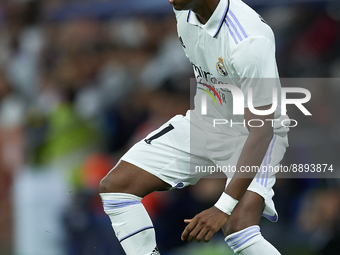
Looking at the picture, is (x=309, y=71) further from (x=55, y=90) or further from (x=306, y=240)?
(x=55, y=90)

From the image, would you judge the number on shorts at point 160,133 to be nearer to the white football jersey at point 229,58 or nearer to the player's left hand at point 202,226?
the white football jersey at point 229,58

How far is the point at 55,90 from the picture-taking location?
16.6 ft

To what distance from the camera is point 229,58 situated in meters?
2.55

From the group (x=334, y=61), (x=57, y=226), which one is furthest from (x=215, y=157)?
Result: (x=57, y=226)

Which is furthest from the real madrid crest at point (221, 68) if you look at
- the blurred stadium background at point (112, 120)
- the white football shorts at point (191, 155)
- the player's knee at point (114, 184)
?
the blurred stadium background at point (112, 120)

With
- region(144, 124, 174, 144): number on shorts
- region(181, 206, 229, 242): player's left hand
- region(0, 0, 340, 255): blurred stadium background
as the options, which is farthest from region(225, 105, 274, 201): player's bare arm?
region(0, 0, 340, 255): blurred stadium background

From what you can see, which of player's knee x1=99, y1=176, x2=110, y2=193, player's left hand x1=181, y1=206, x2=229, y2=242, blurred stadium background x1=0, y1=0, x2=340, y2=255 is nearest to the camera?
player's left hand x1=181, y1=206, x2=229, y2=242

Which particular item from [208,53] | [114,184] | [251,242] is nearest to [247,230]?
[251,242]

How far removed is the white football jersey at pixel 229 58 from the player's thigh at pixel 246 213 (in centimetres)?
42

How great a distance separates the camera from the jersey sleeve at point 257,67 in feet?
7.93

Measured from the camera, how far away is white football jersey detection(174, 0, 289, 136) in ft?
7.99

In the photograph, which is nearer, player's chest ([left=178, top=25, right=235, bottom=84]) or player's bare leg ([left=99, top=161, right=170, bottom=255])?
player's chest ([left=178, top=25, right=235, bottom=84])

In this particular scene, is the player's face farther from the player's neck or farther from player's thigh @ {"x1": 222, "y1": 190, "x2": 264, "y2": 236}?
player's thigh @ {"x1": 222, "y1": 190, "x2": 264, "y2": 236}

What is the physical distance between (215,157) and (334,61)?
1978mm
